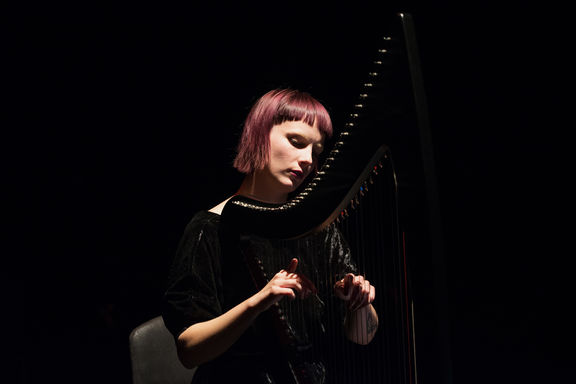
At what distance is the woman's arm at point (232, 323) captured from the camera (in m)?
0.91

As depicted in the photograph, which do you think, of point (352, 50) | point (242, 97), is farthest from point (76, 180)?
point (352, 50)

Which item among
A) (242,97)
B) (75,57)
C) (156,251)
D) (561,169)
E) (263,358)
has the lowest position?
(263,358)

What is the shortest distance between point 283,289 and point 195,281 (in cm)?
23

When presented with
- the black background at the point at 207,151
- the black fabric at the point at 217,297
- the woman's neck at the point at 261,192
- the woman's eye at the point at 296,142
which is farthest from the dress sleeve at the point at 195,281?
the black background at the point at 207,151

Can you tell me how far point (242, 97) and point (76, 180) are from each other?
597 mm

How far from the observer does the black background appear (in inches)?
67.9

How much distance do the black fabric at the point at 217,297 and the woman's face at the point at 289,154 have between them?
144 mm

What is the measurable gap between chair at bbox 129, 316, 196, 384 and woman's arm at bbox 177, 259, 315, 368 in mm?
273

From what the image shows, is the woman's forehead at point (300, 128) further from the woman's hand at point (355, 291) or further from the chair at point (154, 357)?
the chair at point (154, 357)

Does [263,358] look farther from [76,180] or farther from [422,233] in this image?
[76,180]

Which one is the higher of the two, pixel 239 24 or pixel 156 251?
pixel 239 24

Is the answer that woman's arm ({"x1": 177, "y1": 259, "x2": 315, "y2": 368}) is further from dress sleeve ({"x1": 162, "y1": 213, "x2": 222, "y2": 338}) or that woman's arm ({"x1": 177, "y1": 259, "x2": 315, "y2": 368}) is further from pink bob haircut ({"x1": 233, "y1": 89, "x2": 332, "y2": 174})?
pink bob haircut ({"x1": 233, "y1": 89, "x2": 332, "y2": 174})

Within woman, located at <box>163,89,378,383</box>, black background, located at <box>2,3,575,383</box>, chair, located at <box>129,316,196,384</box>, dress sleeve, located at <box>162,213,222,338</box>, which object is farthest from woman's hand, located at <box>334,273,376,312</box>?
black background, located at <box>2,3,575,383</box>

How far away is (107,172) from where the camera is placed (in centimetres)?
185
